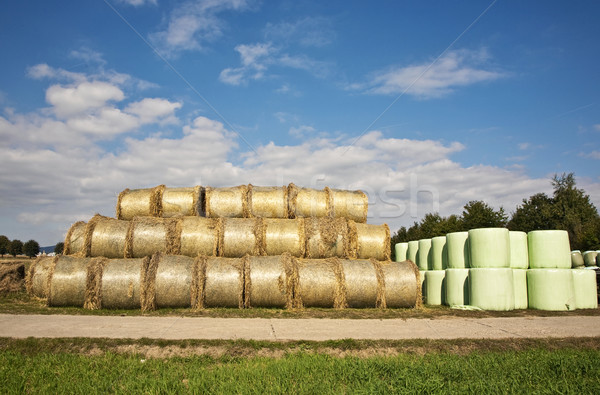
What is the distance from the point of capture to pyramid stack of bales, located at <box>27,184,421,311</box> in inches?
455

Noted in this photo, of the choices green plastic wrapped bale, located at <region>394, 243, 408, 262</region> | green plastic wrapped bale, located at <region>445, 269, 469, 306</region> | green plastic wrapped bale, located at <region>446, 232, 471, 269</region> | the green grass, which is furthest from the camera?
green plastic wrapped bale, located at <region>394, 243, 408, 262</region>

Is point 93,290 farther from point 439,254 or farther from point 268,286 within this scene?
point 439,254

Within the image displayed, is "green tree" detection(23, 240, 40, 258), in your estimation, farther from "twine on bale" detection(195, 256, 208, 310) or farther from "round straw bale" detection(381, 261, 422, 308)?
"round straw bale" detection(381, 261, 422, 308)

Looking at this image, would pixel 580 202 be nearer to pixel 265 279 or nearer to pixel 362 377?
pixel 265 279

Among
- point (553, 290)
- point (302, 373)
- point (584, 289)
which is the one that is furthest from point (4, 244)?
point (302, 373)

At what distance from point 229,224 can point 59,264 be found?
182 inches

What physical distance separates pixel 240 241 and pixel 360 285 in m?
3.67

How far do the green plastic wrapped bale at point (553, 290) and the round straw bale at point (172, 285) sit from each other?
31.7 ft

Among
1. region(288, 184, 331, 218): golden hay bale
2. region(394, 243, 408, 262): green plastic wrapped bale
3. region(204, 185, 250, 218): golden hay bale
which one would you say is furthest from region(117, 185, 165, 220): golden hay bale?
region(394, 243, 408, 262): green plastic wrapped bale

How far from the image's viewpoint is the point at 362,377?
227 inches

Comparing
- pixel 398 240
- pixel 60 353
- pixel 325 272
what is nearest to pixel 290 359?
pixel 60 353

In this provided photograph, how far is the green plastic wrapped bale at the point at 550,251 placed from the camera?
41.9ft

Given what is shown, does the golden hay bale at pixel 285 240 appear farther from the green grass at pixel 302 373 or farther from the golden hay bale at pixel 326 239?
the green grass at pixel 302 373

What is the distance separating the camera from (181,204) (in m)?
14.0
